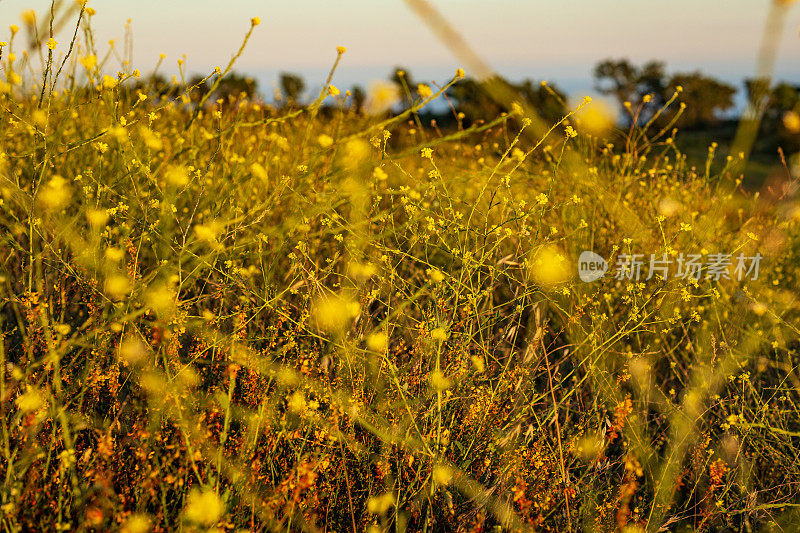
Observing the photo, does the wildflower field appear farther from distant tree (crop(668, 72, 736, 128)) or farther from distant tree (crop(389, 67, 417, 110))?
distant tree (crop(668, 72, 736, 128))

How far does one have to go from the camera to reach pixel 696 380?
1974 mm

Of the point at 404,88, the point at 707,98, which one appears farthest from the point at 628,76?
the point at 404,88

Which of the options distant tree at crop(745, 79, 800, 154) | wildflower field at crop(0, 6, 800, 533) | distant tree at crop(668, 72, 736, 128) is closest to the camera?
wildflower field at crop(0, 6, 800, 533)

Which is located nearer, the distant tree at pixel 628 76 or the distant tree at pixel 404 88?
the distant tree at pixel 404 88

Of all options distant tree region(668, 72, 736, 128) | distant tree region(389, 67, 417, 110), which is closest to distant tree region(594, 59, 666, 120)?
distant tree region(668, 72, 736, 128)

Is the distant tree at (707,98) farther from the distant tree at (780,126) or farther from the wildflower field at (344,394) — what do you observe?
the wildflower field at (344,394)

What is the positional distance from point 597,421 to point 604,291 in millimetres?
668

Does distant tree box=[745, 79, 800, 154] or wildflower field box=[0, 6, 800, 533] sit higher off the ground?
distant tree box=[745, 79, 800, 154]

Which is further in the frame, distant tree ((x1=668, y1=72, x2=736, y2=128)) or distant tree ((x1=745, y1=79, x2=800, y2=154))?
distant tree ((x1=668, y1=72, x2=736, y2=128))

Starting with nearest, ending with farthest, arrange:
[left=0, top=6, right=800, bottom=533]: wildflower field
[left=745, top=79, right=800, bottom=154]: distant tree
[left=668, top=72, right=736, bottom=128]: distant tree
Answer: [left=0, top=6, right=800, bottom=533]: wildflower field, [left=745, top=79, right=800, bottom=154]: distant tree, [left=668, top=72, right=736, bottom=128]: distant tree

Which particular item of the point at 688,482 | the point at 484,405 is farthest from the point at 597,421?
the point at 484,405

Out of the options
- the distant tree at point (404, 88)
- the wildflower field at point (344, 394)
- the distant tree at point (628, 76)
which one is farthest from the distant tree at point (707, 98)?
the wildflower field at point (344, 394)

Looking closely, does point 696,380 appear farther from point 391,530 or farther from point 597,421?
point 391,530

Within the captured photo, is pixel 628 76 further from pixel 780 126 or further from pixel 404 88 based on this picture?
pixel 404 88
